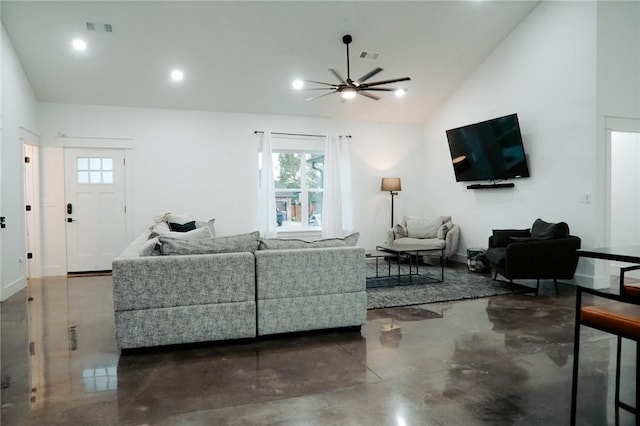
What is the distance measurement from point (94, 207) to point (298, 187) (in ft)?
11.4

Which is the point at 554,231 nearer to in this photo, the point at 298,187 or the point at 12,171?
the point at 298,187

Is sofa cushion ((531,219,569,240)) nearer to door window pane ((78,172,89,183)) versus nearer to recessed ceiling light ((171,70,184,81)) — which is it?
recessed ceiling light ((171,70,184,81))

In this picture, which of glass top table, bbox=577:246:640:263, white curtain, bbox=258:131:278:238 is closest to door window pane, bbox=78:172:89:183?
white curtain, bbox=258:131:278:238

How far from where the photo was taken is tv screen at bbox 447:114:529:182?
19.0 ft

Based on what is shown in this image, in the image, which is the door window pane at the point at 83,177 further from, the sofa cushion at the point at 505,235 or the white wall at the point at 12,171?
the sofa cushion at the point at 505,235

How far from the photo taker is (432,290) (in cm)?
491

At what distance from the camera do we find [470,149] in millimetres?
6598

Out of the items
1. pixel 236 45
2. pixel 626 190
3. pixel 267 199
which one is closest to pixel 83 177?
pixel 267 199

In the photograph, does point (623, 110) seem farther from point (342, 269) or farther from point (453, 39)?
point (342, 269)

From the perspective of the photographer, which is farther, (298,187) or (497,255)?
(298,187)

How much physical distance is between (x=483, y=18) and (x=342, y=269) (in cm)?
440

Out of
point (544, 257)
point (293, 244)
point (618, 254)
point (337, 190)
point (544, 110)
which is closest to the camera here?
point (618, 254)

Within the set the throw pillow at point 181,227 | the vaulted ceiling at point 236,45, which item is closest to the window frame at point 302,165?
the vaulted ceiling at point 236,45

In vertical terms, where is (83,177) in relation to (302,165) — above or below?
below
